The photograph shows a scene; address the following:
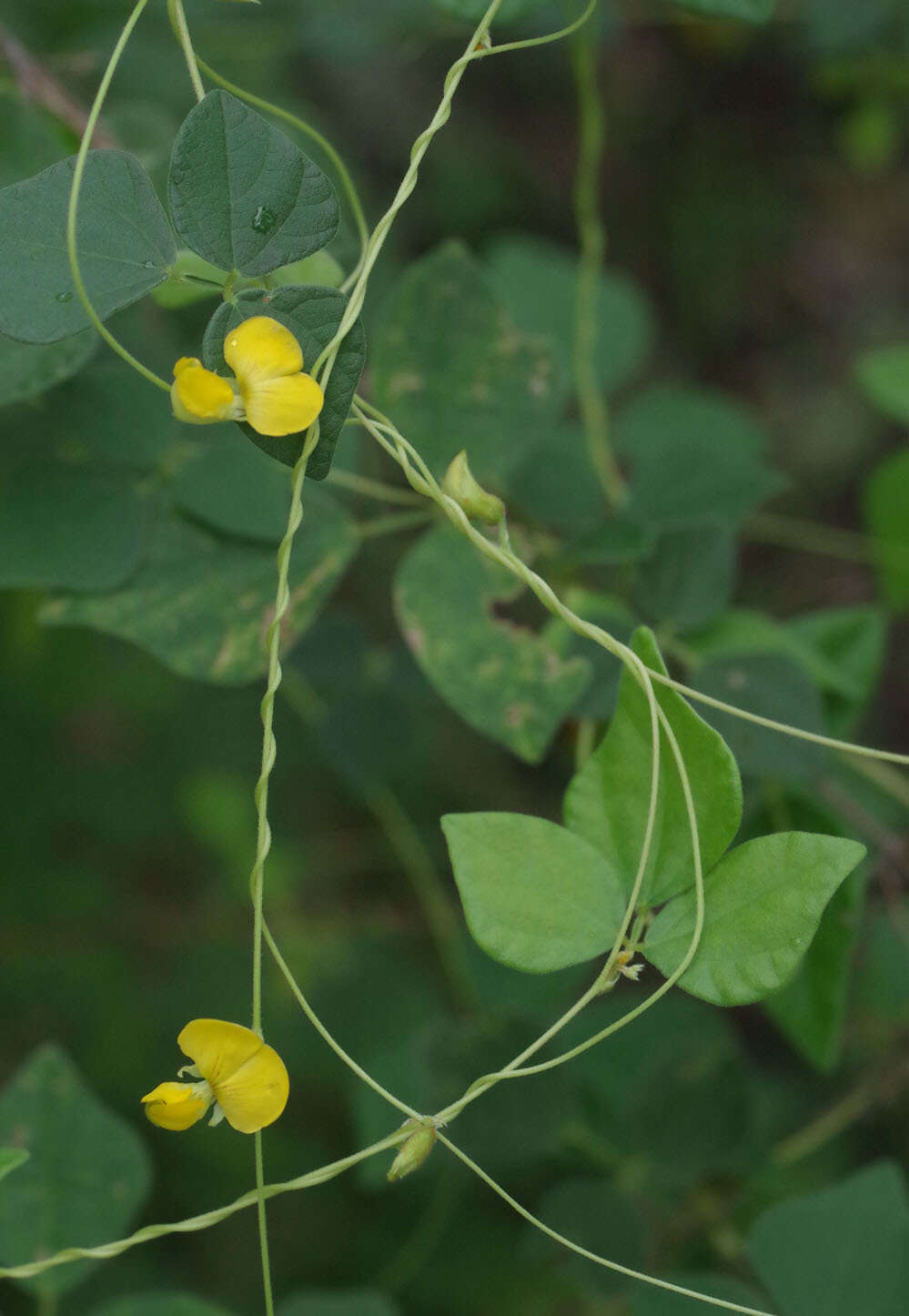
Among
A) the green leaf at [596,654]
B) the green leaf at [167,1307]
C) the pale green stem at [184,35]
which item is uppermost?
the pale green stem at [184,35]

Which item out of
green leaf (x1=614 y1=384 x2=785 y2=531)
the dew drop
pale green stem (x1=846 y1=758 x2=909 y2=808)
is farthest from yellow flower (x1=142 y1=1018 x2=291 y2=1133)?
pale green stem (x1=846 y1=758 x2=909 y2=808)

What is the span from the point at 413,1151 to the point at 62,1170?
38cm

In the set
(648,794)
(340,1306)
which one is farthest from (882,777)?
(340,1306)

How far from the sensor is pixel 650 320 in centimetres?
184

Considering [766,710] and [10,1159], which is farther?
[766,710]

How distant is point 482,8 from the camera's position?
688 mm

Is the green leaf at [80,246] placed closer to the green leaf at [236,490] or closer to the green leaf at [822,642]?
the green leaf at [236,490]

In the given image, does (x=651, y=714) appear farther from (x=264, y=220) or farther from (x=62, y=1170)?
(x=62, y=1170)

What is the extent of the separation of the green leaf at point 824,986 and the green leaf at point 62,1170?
437 millimetres

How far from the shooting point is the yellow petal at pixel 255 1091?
1.71 ft

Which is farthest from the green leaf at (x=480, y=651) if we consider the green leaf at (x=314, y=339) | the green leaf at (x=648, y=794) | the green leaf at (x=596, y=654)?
the green leaf at (x=314, y=339)

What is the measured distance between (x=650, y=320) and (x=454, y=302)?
1.10m

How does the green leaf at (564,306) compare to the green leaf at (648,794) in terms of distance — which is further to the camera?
the green leaf at (564,306)

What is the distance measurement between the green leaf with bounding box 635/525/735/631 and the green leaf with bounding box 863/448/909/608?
439 mm
